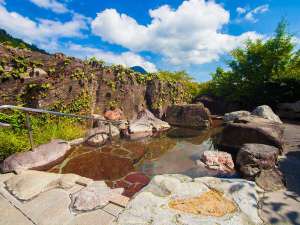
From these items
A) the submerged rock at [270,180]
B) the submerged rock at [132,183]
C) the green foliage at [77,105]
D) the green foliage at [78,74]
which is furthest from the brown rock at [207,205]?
the green foliage at [78,74]

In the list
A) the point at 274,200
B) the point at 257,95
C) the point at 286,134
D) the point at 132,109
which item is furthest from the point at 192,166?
the point at 257,95

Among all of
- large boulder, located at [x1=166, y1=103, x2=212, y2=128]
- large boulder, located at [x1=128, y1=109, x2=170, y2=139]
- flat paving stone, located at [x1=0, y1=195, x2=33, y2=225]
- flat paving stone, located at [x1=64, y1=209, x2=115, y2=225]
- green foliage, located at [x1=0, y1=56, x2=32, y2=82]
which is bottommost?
flat paving stone, located at [x1=0, y1=195, x2=33, y2=225]

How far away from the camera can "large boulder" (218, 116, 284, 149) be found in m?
5.24

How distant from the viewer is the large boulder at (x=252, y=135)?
17.2ft

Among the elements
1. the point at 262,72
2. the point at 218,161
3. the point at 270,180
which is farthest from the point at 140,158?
the point at 262,72

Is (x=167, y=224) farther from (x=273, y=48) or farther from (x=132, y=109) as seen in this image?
(x=273, y=48)

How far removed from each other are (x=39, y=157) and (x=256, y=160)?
4.84 meters

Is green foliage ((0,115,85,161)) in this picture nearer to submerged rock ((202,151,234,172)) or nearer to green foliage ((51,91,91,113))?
green foliage ((51,91,91,113))

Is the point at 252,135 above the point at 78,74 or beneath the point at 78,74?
beneath

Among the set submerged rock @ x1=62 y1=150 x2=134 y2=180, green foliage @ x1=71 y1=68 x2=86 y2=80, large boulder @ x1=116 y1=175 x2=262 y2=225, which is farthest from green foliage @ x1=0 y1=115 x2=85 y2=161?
large boulder @ x1=116 y1=175 x2=262 y2=225

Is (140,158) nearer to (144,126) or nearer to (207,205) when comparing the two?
(207,205)

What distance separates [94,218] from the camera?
248 cm

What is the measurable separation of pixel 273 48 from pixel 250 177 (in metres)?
12.5

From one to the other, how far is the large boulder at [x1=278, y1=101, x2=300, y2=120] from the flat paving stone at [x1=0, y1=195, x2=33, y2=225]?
1268cm
